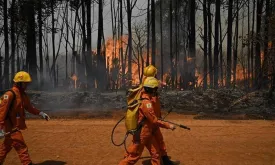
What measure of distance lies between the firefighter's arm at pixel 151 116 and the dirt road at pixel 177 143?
199cm

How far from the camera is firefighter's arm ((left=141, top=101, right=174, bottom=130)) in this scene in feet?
18.6

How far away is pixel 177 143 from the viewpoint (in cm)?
916

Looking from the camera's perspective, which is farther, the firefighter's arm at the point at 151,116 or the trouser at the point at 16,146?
the trouser at the point at 16,146

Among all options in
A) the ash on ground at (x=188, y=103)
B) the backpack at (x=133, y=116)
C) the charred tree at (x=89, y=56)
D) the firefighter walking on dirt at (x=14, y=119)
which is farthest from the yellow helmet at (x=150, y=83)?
the charred tree at (x=89, y=56)

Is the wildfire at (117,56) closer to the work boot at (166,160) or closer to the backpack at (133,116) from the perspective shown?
the work boot at (166,160)

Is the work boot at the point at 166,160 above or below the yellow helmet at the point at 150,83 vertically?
below

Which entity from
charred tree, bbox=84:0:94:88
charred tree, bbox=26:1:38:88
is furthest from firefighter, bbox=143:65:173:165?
charred tree, bbox=26:1:38:88

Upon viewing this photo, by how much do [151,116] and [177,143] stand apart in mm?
3782

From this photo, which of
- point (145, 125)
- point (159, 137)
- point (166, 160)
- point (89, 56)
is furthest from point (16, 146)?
point (89, 56)

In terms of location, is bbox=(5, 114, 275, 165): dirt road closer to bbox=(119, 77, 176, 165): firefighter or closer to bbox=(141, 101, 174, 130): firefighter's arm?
bbox=(119, 77, 176, 165): firefighter

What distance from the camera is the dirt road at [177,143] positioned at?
7.56m

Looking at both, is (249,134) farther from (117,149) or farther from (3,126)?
(3,126)

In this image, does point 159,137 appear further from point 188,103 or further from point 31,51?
point 31,51

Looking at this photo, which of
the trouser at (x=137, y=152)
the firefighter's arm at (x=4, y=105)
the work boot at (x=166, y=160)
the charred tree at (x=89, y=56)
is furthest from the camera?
the charred tree at (x=89, y=56)
